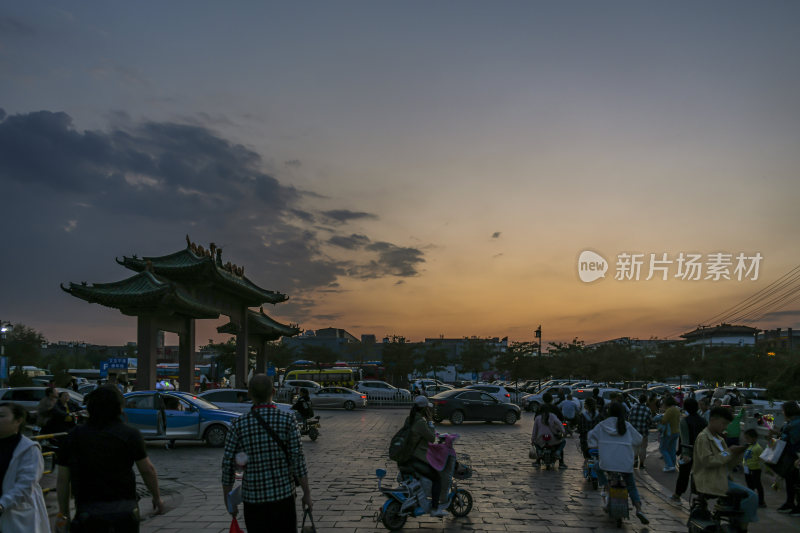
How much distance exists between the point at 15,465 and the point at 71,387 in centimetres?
2741

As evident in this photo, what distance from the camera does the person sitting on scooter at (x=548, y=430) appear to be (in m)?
14.5

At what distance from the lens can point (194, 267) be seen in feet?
98.3

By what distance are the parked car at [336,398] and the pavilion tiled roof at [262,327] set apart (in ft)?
18.4

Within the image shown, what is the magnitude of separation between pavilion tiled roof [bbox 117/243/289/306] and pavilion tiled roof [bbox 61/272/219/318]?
0.97 meters

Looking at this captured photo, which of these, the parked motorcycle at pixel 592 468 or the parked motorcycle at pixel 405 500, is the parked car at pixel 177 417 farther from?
the parked motorcycle at pixel 405 500

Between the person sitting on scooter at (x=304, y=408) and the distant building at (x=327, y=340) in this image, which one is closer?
the person sitting on scooter at (x=304, y=408)

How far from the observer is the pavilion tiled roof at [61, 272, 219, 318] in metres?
27.0

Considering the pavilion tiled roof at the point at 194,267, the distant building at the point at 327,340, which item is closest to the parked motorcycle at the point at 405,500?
the pavilion tiled roof at the point at 194,267

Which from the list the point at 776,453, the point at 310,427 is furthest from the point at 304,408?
the point at 776,453

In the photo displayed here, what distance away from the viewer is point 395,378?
3108 inches

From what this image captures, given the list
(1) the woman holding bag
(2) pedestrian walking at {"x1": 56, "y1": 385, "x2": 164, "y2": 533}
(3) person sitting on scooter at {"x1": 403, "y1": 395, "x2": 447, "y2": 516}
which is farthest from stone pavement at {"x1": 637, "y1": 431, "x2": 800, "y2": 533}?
(2) pedestrian walking at {"x1": 56, "y1": 385, "x2": 164, "y2": 533}

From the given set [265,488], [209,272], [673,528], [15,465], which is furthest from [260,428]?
[209,272]

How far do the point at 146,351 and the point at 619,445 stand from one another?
22620mm

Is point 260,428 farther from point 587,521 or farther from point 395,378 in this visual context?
point 395,378
